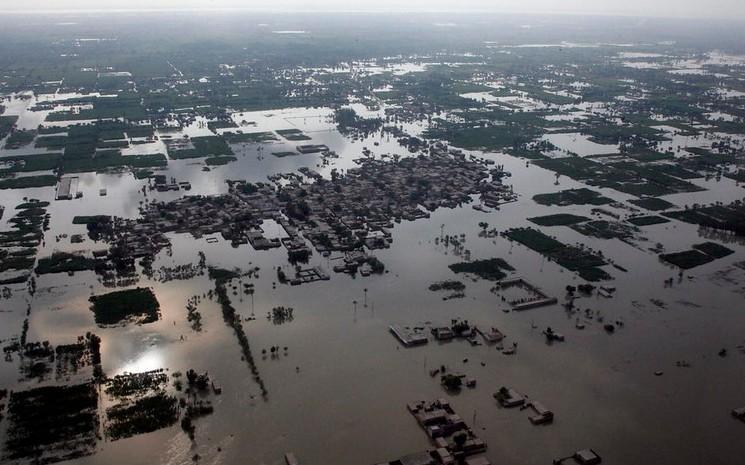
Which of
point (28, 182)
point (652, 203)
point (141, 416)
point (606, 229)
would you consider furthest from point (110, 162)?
point (652, 203)

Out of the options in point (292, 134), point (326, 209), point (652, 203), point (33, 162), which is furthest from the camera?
point (292, 134)

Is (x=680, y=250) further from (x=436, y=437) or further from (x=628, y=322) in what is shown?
(x=436, y=437)

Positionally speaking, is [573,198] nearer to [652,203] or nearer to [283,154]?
[652,203]

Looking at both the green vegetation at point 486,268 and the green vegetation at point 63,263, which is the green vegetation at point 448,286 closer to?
the green vegetation at point 486,268

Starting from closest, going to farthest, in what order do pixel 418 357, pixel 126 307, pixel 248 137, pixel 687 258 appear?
1. pixel 418 357
2. pixel 126 307
3. pixel 687 258
4. pixel 248 137

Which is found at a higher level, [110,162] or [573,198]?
[110,162]
